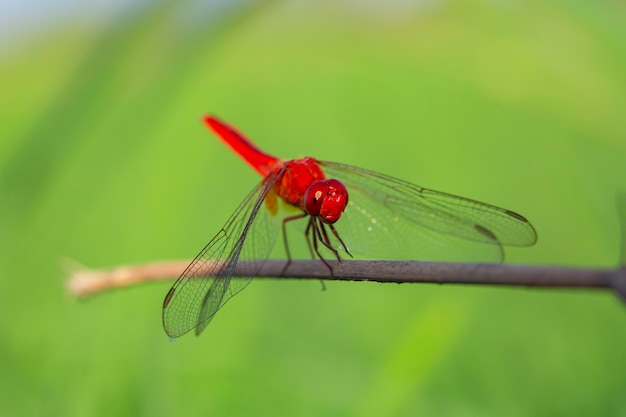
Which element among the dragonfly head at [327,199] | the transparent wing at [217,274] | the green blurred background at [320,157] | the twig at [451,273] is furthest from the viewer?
the dragonfly head at [327,199]

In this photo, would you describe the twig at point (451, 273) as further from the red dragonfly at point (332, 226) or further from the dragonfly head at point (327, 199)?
the dragonfly head at point (327, 199)

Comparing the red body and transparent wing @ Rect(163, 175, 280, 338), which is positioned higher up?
the red body

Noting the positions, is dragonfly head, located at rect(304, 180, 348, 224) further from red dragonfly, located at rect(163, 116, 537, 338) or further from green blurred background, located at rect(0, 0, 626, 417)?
green blurred background, located at rect(0, 0, 626, 417)

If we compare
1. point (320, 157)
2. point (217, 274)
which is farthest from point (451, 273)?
point (320, 157)

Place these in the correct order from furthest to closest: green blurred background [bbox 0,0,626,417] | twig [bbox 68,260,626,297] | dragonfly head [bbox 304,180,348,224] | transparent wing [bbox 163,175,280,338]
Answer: dragonfly head [bbox 304,180,348,224]
green blurred background [bbox 0,0,626,417]
transparent wing [bbox 163,175,280,338]
twig [bbox 68,260,626,297]

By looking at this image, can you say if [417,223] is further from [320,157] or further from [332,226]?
[320,157]

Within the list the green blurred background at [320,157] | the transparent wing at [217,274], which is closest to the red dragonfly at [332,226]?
the transparent wing at [217,274]

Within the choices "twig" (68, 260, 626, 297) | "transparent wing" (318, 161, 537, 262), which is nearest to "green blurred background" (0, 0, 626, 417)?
"transparent wing" (318, 161, 537, 262)
